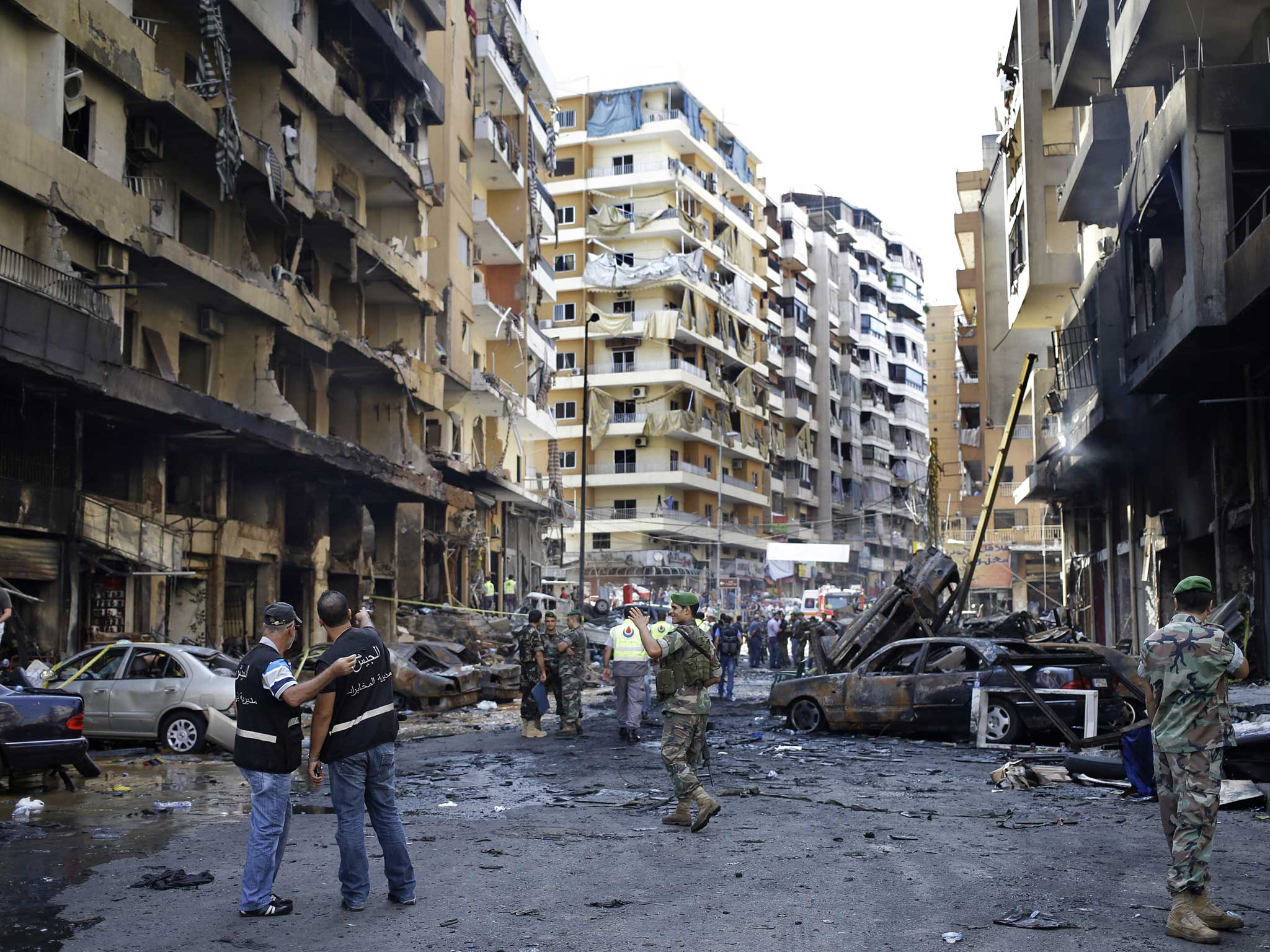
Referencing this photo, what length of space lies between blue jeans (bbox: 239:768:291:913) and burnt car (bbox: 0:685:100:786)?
527 centimetres

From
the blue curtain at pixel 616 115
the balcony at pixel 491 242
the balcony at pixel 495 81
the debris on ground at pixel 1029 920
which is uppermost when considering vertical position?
the blue curtain at pixel 616 115

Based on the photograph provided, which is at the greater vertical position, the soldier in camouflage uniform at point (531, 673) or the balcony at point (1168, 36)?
the balcony at point (1168, 36)

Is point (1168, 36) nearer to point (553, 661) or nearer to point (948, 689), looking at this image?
point (948, 689)

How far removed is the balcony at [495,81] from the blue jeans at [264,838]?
138 ft

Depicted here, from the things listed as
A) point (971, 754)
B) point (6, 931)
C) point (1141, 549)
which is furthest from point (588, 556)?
point (6, 931)

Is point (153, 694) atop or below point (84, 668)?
below

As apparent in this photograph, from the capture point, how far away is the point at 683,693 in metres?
10.1


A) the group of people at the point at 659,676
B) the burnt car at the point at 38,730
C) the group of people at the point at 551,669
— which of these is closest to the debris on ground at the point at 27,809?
the burnt car at the point at 38,730

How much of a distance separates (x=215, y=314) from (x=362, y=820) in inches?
835

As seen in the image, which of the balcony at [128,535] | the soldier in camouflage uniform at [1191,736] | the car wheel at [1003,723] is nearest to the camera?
the soldier in camouflage uniform at [1191,736]

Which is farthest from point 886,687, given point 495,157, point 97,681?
point 495,157

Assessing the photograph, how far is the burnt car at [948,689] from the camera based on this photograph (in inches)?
600

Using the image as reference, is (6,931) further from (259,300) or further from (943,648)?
(259,300)

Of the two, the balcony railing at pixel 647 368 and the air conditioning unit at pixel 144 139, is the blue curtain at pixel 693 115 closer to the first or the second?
the balcony railing at pixel 647 368
